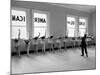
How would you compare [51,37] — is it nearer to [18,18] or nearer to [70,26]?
[70,26]

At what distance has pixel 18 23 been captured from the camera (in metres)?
3.57

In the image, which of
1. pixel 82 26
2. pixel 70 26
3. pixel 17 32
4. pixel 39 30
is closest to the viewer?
pixel 17 32

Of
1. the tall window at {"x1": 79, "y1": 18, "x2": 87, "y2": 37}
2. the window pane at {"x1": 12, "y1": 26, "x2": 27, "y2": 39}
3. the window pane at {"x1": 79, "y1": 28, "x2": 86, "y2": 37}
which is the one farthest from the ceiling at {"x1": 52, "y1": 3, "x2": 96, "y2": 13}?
the window pane at {"x1": 12, "y1": 26, "x2": 27, "y2": 39}

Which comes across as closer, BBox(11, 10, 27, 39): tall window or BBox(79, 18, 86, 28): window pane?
BBox(11, 10, 27, 39): tall window

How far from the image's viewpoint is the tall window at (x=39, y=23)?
3.73 meters

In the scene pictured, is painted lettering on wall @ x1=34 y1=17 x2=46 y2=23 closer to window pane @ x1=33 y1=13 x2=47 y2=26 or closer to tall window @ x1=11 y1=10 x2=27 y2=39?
window pane @ x1=33 y1=13 x2=47 y2=26

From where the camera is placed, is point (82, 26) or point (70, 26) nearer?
point (70, 26)

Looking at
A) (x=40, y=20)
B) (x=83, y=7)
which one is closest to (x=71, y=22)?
(x=83, y=7)

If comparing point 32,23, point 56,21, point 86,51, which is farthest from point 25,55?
point 86,51

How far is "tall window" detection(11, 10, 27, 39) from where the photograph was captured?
350cm

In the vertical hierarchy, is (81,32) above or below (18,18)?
below

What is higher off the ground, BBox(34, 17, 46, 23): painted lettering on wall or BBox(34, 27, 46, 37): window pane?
BBox(34, 17, 46, 23): painted lettering on wall

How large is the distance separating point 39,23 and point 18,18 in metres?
0.48
